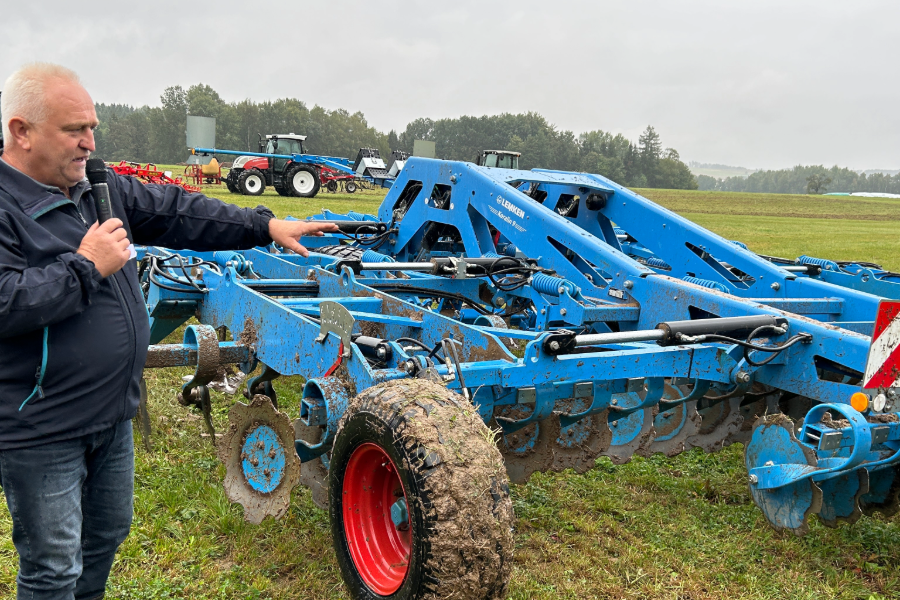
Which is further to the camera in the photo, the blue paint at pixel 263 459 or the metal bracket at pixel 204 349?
the metal bracket at pixel 204 349

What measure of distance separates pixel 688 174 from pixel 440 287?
8617 cm

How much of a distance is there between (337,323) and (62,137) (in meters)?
1.49

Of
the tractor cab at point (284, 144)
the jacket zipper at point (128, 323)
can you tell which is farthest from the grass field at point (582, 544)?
the tractor cab at point (284, 144)

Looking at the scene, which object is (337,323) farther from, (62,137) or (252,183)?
(252,183)

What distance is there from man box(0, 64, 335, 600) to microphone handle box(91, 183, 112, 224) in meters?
0.04

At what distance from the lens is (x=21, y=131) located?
2053 mm

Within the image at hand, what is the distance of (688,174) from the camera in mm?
85938

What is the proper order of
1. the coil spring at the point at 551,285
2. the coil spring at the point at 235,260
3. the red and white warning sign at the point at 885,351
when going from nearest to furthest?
the red and white warning sign at the point at 885,351 < the coil spring at the point at 551,285 < the coil spring at the point at 235,260

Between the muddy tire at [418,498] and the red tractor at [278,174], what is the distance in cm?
2562

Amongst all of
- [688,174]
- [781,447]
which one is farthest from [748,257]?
[688,174]

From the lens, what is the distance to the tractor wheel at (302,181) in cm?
2766

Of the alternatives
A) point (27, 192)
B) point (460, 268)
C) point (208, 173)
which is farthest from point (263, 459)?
point (208, 173)

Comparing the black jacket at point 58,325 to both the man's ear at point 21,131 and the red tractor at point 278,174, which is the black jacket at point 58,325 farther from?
the red tractor at point 278,174

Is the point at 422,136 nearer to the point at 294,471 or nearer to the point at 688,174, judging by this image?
the point at 688,174
